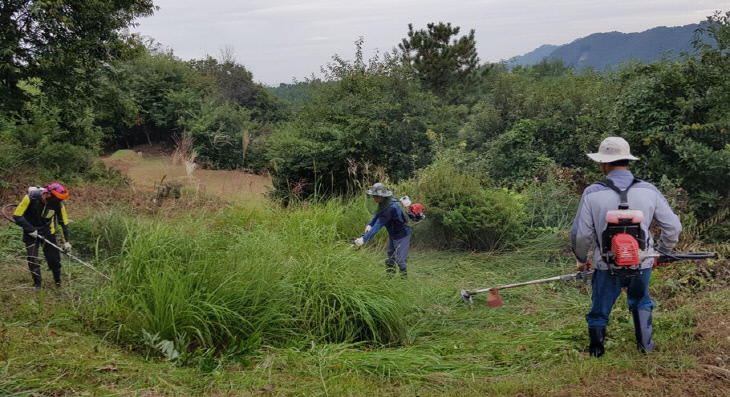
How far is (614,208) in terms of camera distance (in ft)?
13.0

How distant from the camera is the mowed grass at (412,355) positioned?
352 cm

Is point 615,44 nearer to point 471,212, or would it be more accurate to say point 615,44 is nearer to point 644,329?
point 471,212

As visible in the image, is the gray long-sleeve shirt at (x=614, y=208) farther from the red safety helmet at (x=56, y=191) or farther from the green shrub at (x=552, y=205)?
the red safety helmet at (x=56, y=191)

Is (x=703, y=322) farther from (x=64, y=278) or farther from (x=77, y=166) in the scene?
(x=77, y=166)

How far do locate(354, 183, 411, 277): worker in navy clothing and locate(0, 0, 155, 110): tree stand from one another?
8.21 m

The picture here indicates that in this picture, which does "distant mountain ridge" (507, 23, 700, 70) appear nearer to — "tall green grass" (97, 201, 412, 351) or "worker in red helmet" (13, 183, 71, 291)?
"worker in red helmet" (13, 183, 71, 291)

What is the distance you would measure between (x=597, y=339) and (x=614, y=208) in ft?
3.28

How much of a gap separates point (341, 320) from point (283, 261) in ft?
2.74

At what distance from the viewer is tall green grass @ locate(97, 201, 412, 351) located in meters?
4.56

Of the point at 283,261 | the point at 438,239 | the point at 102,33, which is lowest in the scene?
the point at 438,239

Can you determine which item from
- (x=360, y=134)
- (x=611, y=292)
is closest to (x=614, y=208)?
(x=611, y=292)

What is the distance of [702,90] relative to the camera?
9086 millimetres

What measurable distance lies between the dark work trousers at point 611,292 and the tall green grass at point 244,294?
177 centimetres

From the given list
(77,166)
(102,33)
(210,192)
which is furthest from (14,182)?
(210,192)
